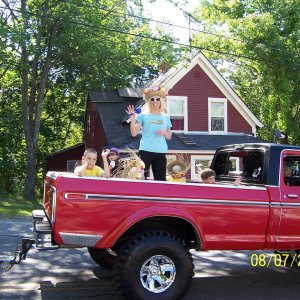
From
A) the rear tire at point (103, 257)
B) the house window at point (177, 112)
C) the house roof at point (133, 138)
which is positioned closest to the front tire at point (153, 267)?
the rear tire at point (103, 257)

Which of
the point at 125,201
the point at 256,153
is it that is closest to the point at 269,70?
the point at 256,153

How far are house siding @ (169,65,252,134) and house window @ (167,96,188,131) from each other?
21cm

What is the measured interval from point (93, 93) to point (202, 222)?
19963 mm

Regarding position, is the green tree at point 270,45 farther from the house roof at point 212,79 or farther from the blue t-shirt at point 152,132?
the blue t-shirt at point 152,132

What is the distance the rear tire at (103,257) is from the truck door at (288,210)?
2303 mm

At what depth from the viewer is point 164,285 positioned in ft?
15.5

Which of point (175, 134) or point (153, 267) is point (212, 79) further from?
point (153, 267)

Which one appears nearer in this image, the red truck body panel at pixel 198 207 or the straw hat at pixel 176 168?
the red truck body panel at pixel 198 207

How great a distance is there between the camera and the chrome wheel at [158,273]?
468 cm

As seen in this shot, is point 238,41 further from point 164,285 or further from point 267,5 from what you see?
point 164,285

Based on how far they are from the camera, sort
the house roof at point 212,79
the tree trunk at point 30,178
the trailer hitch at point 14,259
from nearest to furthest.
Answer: the trailer hitch at point 14,259
the tree trunk at point 30,178
the house roof at point 212,79
